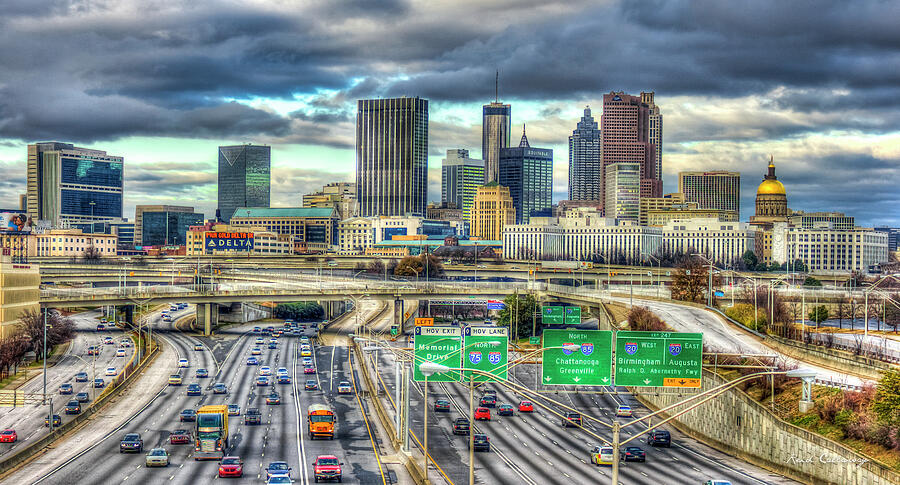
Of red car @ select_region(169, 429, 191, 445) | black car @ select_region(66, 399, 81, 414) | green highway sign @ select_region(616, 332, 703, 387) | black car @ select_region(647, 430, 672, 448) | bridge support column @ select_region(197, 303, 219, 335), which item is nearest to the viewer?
green highway sign @ select_region(616, 332, 703, 387)

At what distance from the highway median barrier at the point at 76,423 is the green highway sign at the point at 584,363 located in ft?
115

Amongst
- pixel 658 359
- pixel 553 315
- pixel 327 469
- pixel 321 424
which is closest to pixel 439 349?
pixel 327 469

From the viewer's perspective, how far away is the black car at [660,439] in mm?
84625

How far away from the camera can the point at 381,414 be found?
95.6 meters

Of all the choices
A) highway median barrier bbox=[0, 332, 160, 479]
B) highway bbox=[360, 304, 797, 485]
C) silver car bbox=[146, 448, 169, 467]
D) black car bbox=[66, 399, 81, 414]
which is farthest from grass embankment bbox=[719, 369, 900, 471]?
black car bbox=[66, 399, 81, 414]

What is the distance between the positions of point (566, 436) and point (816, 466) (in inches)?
1010

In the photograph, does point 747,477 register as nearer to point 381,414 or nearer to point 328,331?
point 381,414

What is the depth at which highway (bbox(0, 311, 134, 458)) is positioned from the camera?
91500 millimetres

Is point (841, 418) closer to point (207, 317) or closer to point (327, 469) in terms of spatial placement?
point (327, 469)

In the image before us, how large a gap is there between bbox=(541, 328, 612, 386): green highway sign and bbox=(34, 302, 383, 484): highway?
12.9m

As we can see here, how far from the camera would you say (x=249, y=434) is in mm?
85938

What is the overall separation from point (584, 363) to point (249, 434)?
30858 mm

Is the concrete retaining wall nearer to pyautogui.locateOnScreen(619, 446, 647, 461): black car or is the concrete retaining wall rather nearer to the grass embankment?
the grass embankment

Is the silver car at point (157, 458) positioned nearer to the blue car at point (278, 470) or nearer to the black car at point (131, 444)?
the black car at point (131, 444)
